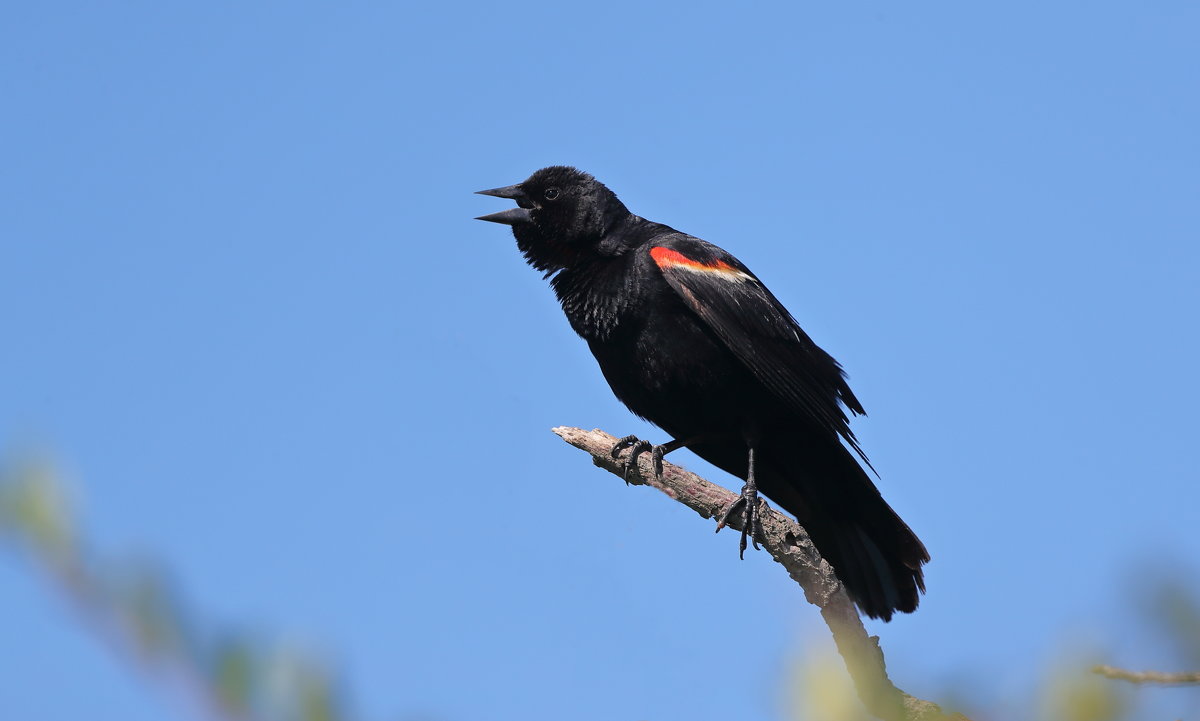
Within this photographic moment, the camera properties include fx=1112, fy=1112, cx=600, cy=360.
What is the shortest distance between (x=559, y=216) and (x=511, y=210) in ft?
1.12

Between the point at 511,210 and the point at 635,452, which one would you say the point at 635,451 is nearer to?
the point at 635,452

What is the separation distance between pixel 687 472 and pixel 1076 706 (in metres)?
4.07

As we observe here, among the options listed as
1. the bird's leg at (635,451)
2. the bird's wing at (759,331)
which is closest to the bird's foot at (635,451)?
the bird's leg at (635,451)

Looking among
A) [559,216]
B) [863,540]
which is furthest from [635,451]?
[559,216]

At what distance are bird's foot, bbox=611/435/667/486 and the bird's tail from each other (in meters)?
0.78

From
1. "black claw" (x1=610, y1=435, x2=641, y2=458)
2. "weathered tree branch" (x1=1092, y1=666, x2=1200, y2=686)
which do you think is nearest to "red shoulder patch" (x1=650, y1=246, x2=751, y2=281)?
"black claw" (x1=610, y1=435, x2=641, y2=458)

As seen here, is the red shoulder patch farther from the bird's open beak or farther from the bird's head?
the bird's open beak

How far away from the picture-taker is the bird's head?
6.01m

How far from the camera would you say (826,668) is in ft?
3.59

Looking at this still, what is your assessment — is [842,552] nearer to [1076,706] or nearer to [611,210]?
[611,210]

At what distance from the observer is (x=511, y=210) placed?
6371 millimetres

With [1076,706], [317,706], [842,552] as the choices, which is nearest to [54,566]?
[317,706]

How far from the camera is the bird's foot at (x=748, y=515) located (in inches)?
189

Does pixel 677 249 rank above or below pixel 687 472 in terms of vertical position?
above
